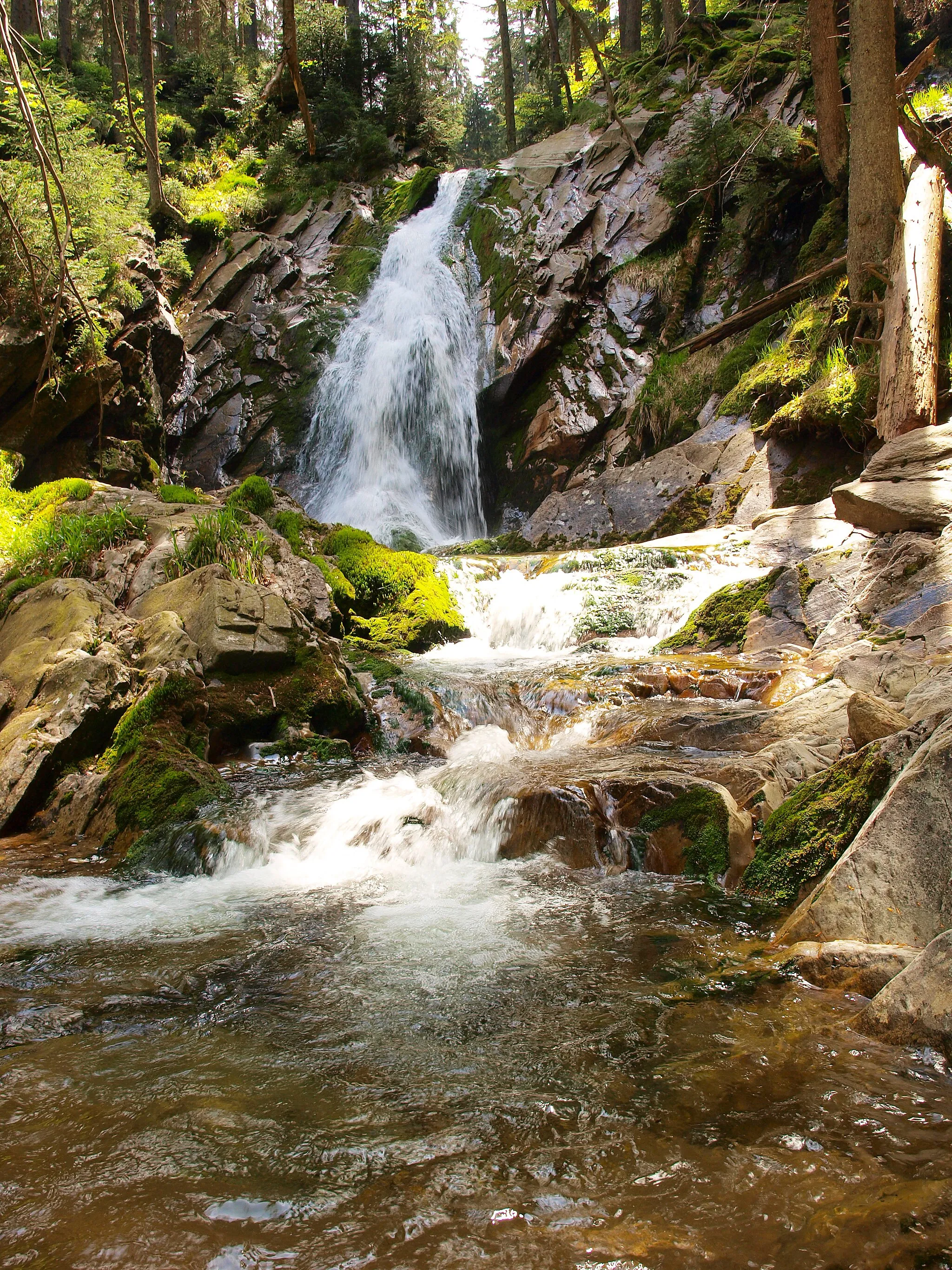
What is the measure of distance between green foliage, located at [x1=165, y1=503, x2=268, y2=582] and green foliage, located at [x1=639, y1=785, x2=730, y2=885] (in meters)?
5.06

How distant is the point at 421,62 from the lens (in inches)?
945

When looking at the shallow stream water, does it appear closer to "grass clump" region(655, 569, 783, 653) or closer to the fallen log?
"grass clump" region(655, 569, 783, 653)

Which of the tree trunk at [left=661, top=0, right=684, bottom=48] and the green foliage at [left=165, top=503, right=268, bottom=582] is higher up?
the tree trunk at [left=661, top=0, right=684, bottom=48]

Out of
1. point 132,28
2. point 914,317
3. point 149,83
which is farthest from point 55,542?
point 132,28

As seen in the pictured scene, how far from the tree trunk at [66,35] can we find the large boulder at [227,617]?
26.0 m

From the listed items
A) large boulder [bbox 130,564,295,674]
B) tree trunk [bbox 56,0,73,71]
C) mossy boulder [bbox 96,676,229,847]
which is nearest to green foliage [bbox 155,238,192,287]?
tree trunk [bbox 56,0,73,71]

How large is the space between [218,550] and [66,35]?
28224 millimetres

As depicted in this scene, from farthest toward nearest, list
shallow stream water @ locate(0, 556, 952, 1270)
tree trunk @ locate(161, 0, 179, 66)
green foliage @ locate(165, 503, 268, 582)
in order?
1. tree trunk @ locate(161, 0, 179, 66)
2. green foliage @ locate(165, 503, 268, 582)
3. shallow stream water @ locate(0, 556, 952, 1270)

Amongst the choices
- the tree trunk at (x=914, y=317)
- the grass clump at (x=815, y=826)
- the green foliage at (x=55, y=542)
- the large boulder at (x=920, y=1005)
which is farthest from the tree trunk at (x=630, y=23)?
the large boulder at (x=920, y=1005)

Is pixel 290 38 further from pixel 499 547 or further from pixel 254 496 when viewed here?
pixel 499 547

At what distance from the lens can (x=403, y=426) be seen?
667 inches

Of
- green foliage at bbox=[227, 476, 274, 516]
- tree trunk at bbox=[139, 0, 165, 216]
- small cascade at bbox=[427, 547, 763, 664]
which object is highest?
tree trunk at bbox=[139, 0, 165, 216]

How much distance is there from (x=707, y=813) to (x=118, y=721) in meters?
4.29

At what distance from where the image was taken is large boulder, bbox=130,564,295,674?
6605 millimetres
